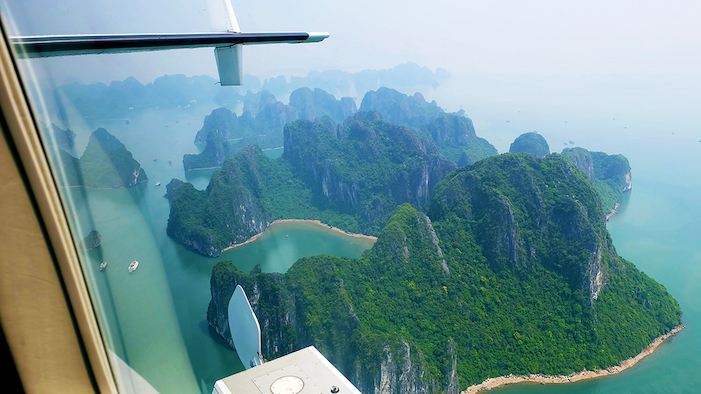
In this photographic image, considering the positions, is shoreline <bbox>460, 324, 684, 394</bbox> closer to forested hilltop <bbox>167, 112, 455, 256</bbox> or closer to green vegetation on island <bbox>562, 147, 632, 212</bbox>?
forested hilltop <bbox>167, 112, 455, 256</bbox>

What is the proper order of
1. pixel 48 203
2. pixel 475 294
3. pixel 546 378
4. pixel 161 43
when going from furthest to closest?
1. pixel 475 294
2. pixel 546 378
3. pixel 161 43
4. pixel 48 203

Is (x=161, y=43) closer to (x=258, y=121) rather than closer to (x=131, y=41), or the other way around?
(x=131, y=41)

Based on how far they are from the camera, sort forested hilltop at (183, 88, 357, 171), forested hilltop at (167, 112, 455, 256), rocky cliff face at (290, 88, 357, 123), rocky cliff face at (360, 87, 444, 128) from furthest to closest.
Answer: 1. rocky cliff face at (360, 87, 444, 128)
2. rocky cliff face at (290, 88, 357, 123)
3. forested hilltop at (183, 88, 357, 171)
4. forested hilltop at (167, 112, 455, 256)

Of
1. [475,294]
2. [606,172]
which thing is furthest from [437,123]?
[475,294]

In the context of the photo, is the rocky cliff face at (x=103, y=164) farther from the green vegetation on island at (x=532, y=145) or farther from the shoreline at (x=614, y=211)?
the green vegetation on island at (x=532, y=145)

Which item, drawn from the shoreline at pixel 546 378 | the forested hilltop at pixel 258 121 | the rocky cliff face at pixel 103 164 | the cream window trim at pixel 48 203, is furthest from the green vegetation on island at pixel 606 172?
the cream window trim at pixel 48 203

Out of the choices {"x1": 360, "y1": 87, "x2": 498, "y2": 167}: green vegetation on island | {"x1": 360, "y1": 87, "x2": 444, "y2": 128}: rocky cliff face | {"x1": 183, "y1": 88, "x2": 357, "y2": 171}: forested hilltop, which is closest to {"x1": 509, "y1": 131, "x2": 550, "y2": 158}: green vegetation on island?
{"x1": 360, "y1": 87, "x2": 498, "y2": 167}: green vegetation on island
